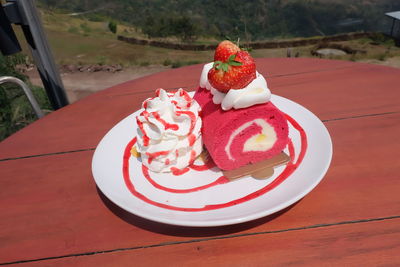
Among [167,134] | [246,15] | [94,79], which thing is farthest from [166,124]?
[246,15]

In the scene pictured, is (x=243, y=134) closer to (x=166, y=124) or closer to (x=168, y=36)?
(x=166, y=124)

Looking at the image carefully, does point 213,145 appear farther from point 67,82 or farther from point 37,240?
point 67,82

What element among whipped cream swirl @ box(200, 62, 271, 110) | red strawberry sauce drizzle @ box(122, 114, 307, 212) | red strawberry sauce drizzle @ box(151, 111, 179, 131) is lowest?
red strawberry sauce drizzle @ box(122, 114, 307, 212)

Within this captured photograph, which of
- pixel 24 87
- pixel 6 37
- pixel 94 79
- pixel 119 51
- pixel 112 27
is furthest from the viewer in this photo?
pixel 112 27

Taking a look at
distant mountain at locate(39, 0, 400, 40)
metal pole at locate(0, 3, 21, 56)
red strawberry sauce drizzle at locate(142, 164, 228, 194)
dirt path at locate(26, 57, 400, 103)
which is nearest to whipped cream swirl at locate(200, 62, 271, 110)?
red strawberry sauce drizzle at locate(142, 164, 228, 194)

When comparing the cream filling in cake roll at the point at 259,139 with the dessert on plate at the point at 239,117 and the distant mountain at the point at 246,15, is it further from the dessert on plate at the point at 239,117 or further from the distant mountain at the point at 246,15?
the distant mountain at the point at 246,15

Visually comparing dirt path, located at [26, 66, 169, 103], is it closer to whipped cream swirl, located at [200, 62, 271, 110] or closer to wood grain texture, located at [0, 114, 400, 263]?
wood grain texture, located at [0, 114, 400, 263]

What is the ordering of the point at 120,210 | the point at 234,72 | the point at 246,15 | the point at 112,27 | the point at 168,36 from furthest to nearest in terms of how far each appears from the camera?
the point at 246,15 < the point at 168,36 < the point at 112,27 < the point at 234,72 < the point at 120,210
